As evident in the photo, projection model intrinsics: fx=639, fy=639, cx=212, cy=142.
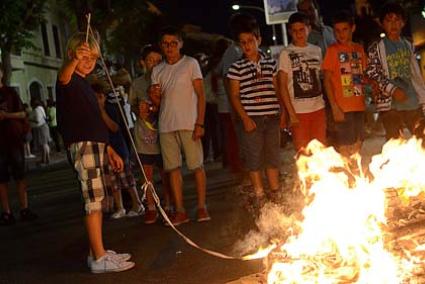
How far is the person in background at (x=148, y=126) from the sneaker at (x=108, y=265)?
179 cm

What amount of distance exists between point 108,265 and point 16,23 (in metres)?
22.7

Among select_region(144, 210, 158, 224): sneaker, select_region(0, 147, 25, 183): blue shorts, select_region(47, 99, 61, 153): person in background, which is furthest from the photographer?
select_region(47, 99, 61, 153): person in background

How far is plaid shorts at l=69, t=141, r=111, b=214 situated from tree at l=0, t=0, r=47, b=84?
21.0 meters

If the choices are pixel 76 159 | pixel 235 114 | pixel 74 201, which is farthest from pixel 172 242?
pixel 74 201

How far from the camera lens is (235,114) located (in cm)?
727

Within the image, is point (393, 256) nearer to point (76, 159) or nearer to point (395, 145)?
point (395, 145)

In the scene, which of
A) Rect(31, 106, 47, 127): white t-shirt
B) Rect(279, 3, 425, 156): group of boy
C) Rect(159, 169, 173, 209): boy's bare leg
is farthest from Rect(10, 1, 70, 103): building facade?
Rect(279, 3, 425, 156): group of boy

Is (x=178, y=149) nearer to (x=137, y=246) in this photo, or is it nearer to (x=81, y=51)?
(x=137, y=246)

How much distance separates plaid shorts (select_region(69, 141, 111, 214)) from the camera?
210 inches

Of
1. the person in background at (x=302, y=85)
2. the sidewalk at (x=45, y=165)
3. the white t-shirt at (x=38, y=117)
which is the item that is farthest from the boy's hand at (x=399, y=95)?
the white t-shirt at (x=38, y=117)

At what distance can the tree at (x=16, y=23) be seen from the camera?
24984 mm

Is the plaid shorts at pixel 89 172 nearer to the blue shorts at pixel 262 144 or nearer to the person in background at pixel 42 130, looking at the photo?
the blue shorts at pixel 262 144

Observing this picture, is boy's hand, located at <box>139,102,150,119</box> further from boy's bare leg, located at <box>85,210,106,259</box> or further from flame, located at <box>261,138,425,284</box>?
flame, located at <box>261,138,425,284</box>

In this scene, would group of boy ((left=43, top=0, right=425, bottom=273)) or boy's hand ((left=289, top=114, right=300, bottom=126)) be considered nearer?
group of boy ((left=43, top=0, right=425, bottom=273))
